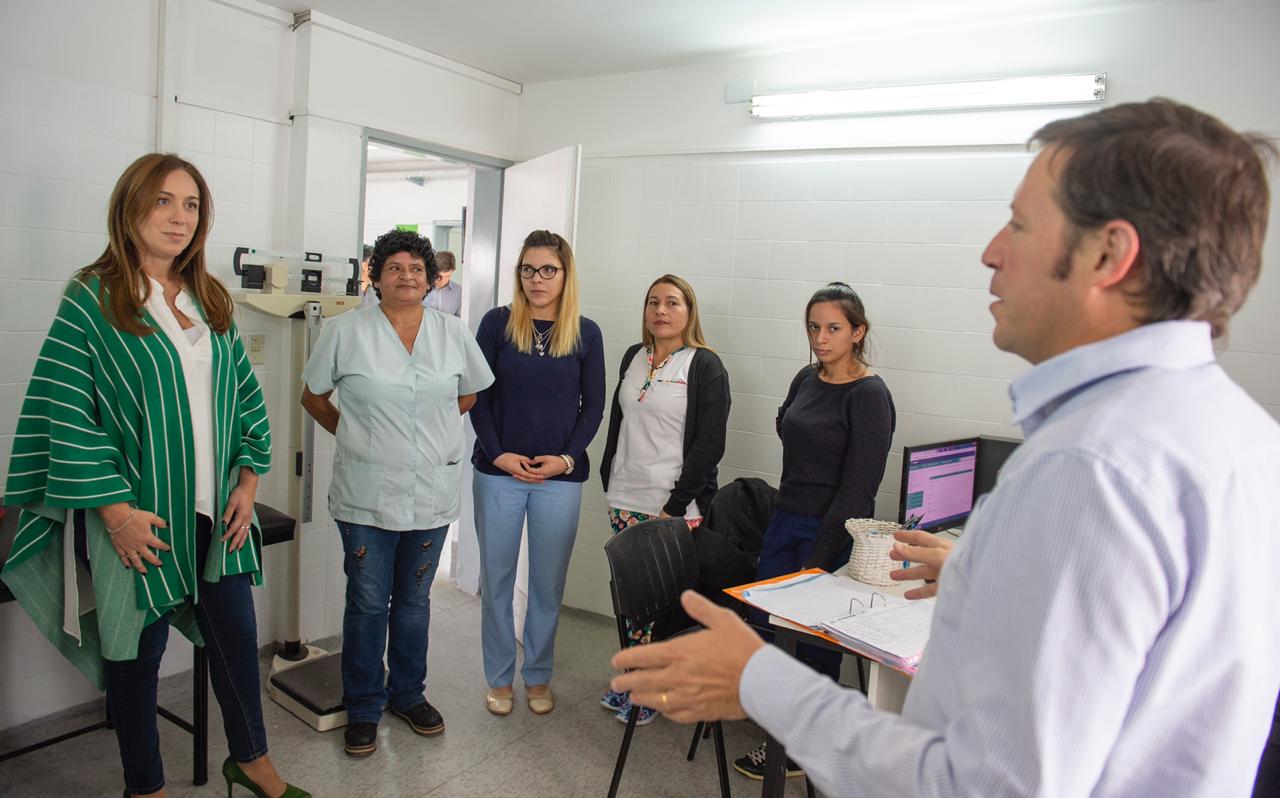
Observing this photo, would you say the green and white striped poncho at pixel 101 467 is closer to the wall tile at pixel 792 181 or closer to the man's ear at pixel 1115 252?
the man's ear at pixel 1115 252

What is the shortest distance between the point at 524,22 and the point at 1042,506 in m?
3.24

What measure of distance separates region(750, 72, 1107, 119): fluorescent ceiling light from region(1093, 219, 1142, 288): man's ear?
263 centimetres

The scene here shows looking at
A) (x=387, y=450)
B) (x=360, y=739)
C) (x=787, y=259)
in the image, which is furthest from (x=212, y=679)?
(x=787, y=259)

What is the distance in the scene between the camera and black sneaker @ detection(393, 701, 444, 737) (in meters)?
2.94

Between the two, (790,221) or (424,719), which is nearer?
(424,719)

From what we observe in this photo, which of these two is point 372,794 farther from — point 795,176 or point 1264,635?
point 795,176

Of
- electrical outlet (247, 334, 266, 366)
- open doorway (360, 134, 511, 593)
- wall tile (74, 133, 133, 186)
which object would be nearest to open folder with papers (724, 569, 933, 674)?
electrical outlet (247, 334, 266, 366)

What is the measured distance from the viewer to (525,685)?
327 cm

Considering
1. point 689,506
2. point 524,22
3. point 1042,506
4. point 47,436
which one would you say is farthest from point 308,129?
point 1042,506

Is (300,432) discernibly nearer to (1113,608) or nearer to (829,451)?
(829,451)

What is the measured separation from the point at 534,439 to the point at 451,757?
1.10 meters

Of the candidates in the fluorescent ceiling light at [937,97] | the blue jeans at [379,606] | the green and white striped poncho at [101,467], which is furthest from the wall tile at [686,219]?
the green and white striped poncho at [101,467]

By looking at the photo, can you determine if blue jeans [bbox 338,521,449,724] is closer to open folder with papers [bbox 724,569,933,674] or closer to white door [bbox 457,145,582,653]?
white door [bbox 457,145,582,653]

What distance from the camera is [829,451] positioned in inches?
111
